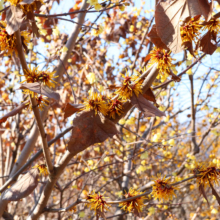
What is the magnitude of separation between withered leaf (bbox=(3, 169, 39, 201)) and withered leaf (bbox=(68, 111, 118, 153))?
43cm

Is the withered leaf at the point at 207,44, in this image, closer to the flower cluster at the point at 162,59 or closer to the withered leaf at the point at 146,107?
the flower cluster at the point at 162,59

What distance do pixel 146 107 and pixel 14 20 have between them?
53cm

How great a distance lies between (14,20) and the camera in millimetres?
708

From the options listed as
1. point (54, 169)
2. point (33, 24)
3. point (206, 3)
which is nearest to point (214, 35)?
point (206, 3)

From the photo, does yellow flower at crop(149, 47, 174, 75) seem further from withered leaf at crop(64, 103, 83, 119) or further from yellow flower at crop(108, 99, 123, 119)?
withered leaf at crop(64, 103, 83, 119)

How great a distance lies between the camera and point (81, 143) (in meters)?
0.79

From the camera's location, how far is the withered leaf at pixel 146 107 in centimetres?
78

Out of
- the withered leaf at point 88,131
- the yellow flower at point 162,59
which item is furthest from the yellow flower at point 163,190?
the yellow flower at point 162,59

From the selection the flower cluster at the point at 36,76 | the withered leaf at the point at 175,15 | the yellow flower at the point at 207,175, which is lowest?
the yellow flower at the point at 207,175

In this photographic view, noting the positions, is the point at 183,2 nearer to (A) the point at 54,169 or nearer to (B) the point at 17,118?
(A) the point at 54,169

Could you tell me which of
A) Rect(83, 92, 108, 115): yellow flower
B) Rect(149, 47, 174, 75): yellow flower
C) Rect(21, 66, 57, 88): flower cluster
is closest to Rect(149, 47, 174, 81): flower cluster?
Rect(149, 47, 174, 75): yellow flower

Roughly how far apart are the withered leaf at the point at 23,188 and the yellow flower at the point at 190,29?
947 millimetres

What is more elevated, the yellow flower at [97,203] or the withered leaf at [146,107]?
the withered leaf at [146,107]

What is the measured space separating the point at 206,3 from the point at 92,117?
20.1 inches
